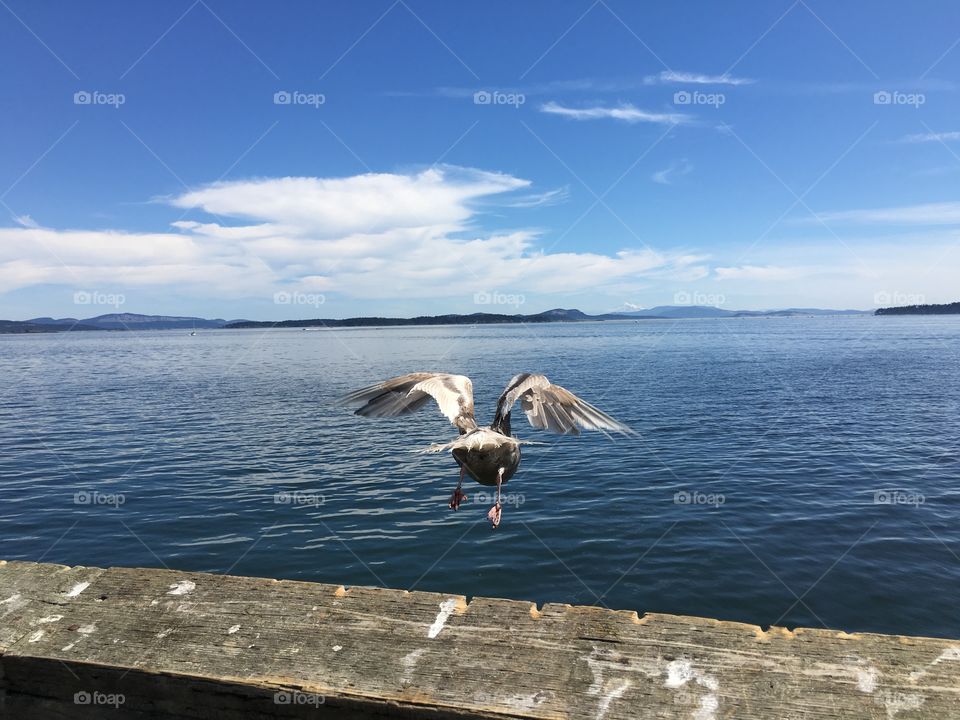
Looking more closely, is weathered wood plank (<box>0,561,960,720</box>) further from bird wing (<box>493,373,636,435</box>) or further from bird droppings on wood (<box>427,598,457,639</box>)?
bird wing (<box>493,373,636,435</box>)

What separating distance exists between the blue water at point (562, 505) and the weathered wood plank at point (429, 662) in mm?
9168

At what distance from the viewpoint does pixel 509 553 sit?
46.0ft

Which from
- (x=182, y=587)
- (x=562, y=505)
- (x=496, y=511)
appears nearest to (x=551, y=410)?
(x=496, y=511)

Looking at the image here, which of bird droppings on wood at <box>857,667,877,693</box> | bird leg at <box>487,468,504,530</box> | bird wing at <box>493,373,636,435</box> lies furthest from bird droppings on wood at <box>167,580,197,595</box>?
bird wing at <box>493,373,636,435</box>

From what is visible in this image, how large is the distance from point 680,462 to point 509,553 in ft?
33.5

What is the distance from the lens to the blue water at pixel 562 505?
12477 mm

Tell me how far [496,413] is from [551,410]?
2.98 ft

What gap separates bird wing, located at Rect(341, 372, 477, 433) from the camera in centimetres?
654

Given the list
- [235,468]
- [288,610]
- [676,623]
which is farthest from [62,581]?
[235,468]

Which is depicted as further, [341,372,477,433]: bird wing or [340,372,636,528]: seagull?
[341,372,477,433]: bird wing

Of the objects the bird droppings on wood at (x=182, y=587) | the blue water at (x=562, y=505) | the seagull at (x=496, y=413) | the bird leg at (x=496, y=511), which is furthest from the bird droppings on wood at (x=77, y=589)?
the blue water at (x=562, y=505)

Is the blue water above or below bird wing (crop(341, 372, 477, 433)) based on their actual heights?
below

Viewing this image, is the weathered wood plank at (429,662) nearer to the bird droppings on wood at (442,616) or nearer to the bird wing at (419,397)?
the bird droppings on wood at (442,616)

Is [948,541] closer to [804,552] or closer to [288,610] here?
[804,552]
